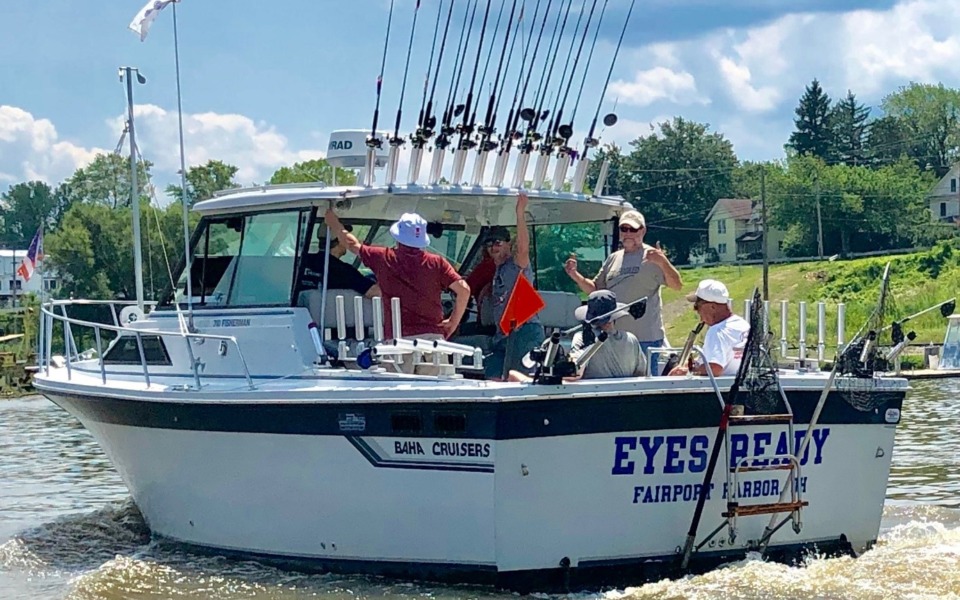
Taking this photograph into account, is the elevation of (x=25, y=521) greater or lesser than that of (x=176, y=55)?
lesser

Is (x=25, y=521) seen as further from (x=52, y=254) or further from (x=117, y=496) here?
(x=52, y=254)

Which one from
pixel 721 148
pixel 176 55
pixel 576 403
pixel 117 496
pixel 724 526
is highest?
pixel 721 148

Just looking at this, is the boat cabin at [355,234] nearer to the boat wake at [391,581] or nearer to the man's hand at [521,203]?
the man's hand at [521,203]

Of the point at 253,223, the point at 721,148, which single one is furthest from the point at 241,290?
the point at 721,148

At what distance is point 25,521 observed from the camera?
12320mm

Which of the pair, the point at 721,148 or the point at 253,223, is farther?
the point at 721,148

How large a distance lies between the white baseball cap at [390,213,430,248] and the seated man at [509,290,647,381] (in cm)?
150

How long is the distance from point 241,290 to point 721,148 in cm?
8809

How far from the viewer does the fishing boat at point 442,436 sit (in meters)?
7.66

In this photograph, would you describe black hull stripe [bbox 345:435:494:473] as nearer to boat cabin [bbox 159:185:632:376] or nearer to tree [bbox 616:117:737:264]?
boat cabin [bbox 159:185:632:376]

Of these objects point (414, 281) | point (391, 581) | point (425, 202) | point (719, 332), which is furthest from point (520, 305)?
point (425, 202)

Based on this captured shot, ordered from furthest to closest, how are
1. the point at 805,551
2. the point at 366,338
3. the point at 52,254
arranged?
the point at 52,254 → the point at 366,338 → the point at 805,551

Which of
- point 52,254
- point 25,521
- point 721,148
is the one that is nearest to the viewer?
point 25,521

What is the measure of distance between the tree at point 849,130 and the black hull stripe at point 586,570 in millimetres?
96430
